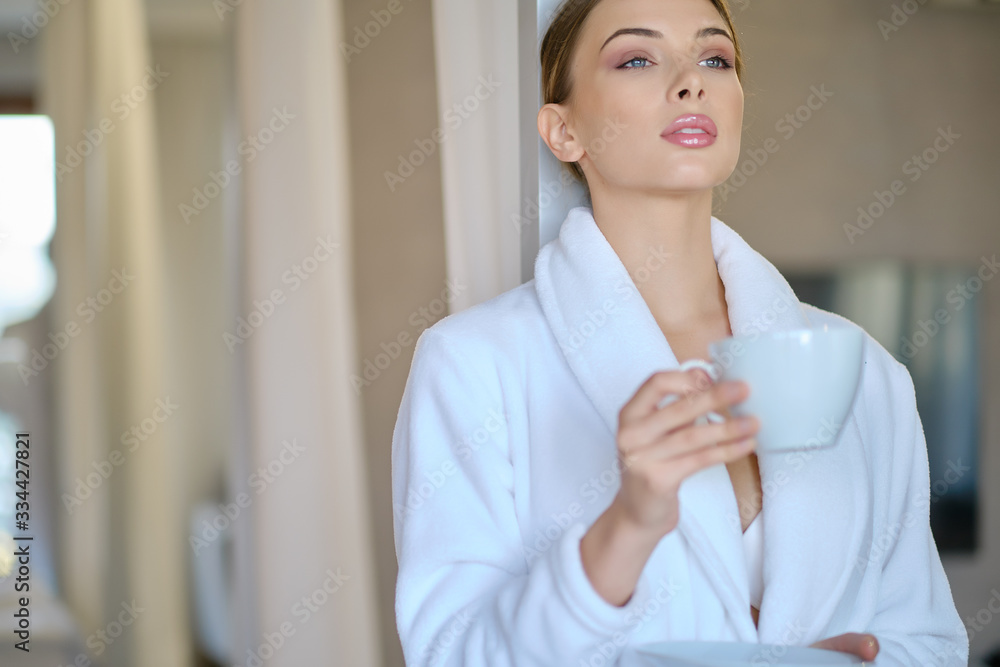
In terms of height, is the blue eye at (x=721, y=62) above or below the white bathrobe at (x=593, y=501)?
above

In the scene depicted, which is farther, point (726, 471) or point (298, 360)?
point (298, 360)

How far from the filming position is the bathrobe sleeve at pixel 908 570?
88 centimetres

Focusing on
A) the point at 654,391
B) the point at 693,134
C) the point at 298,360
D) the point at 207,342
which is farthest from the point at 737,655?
the point at 207,342

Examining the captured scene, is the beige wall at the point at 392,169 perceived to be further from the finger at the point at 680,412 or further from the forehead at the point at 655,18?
the finger at the point at 680,412

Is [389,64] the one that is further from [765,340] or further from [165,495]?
[765,340]

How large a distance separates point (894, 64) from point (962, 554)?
3.72 feet

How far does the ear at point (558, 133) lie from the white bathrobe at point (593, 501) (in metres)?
0.07

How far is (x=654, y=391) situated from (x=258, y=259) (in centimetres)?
98

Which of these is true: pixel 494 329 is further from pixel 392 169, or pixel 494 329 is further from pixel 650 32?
pixel 392 169

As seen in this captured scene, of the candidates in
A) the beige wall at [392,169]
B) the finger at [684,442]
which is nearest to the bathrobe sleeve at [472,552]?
the finger at [684,442]

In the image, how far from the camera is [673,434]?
592mm

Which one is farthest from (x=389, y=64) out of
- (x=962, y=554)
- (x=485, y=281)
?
(x=962, y=554)

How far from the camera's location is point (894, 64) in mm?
2059

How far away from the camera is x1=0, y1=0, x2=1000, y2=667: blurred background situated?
1.40 meters
